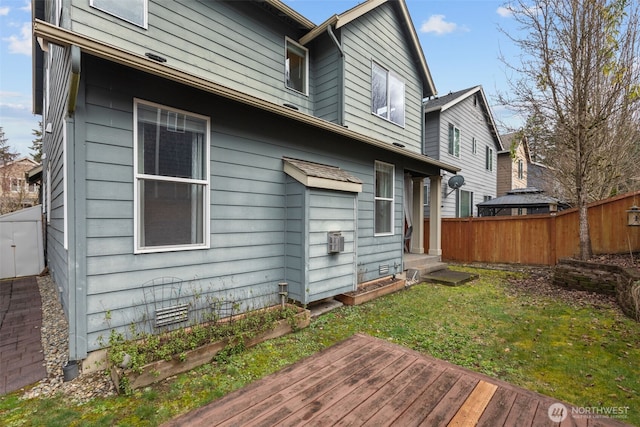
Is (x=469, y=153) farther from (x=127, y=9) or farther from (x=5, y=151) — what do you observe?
(x=5, y=151)

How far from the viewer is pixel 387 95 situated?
7.30m

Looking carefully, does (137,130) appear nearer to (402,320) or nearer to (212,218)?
(212,218)

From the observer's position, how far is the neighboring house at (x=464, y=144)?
38.3 feet

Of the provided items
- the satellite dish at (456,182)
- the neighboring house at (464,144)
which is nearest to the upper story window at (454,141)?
the neighboring house at (464,144)

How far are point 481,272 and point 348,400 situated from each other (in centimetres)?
736

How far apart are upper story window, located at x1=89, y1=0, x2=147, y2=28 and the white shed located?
6515mm

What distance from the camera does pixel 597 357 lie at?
329 cm

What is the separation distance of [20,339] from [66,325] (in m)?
0.45

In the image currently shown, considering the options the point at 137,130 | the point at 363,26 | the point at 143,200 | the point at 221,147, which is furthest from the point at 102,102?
the point at 363,26

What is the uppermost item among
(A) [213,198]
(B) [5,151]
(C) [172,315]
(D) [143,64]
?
(B) [5,151]

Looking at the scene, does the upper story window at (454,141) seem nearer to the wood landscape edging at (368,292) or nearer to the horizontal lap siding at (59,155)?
the wood landscape edging at (368,292)

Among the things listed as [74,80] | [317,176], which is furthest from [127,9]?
[317,176]

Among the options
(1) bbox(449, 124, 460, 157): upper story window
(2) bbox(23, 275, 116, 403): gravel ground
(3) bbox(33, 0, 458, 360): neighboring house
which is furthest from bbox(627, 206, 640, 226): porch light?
(2) bbox(23, 275, 116, 403): gravel ground

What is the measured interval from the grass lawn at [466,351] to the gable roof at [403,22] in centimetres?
548
